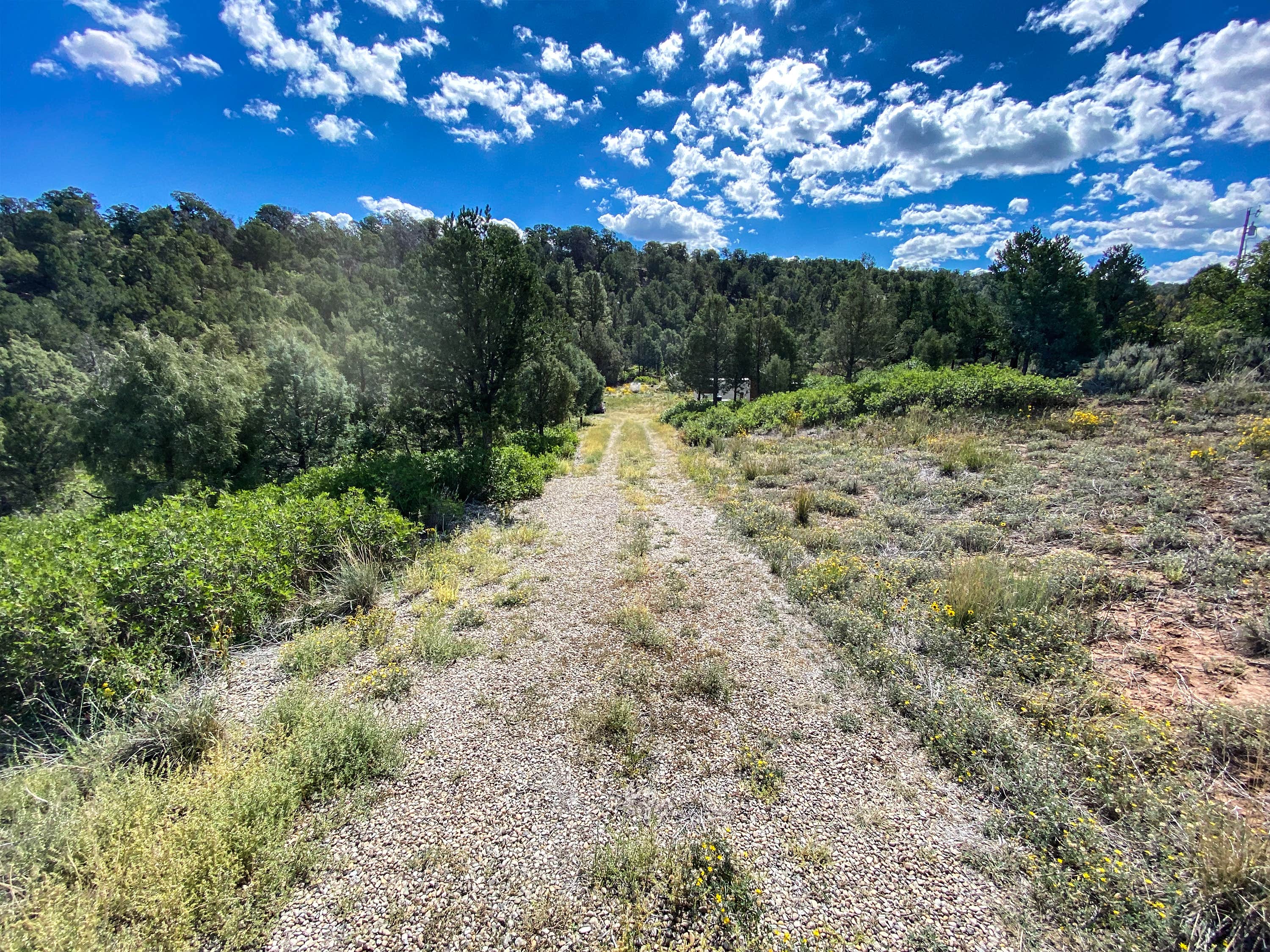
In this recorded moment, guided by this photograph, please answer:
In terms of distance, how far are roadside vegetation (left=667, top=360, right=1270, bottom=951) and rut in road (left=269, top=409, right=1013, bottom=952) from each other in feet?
1.27

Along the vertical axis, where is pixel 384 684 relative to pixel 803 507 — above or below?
below

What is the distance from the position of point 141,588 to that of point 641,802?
577cm

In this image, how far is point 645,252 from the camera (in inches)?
5037

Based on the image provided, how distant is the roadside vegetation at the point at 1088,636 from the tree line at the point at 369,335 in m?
9.91

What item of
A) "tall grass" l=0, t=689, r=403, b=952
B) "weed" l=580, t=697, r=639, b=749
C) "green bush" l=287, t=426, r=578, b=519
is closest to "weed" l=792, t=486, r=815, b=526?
"weed" l=580, t=697, r=639, b=749

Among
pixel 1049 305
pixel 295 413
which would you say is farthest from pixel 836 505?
pixel 1049 305

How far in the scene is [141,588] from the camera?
4641 mm

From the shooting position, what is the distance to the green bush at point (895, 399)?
571 inches

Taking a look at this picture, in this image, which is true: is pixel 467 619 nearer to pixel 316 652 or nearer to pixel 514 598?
pixel 514 598

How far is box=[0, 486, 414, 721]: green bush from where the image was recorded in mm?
4004

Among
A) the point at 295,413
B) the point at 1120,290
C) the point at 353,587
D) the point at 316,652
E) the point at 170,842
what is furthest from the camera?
the point at 1120,290

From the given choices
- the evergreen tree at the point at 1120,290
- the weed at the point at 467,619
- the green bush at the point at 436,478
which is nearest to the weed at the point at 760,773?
the weed at the point at 467,619

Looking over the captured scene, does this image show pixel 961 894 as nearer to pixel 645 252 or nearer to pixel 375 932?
pixel 375 932

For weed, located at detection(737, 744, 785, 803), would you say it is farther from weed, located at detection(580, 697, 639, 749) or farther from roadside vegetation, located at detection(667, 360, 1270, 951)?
weed, located at detection(580, 697, 639, 749)
